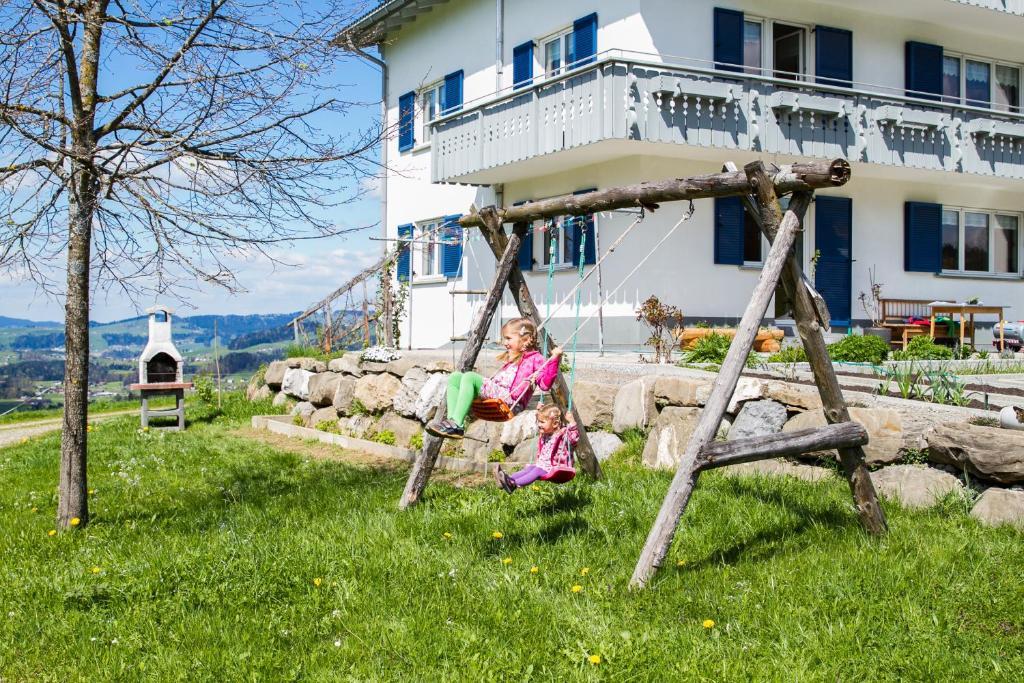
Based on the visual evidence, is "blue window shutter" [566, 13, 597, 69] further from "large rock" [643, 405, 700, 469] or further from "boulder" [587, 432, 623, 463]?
"large rock" [643, 405, 700, 469]

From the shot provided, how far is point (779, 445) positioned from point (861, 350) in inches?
243

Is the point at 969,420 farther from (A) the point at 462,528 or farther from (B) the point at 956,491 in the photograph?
(A) the point at 462,528

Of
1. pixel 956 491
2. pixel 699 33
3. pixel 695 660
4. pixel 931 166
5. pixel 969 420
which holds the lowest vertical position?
pixel 695 660

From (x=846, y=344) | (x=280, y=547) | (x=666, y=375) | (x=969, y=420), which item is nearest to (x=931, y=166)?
(x=846, y=344)

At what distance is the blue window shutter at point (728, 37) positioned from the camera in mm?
14031

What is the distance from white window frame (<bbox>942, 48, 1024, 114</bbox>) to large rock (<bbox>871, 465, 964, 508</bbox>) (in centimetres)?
1244

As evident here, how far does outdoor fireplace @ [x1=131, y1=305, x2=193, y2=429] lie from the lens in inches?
500

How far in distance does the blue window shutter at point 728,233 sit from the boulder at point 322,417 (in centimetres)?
626

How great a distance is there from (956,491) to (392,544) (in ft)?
11.3

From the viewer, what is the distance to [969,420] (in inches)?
237

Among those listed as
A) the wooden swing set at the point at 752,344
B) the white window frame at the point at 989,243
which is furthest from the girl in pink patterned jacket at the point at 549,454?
the white window frame at the point at 989,243

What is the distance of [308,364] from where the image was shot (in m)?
14.4

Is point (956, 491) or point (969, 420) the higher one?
point (969, 420)

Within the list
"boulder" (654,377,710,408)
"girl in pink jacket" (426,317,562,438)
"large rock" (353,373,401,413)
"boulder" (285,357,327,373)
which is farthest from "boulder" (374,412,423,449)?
"girl in pink jacket" (426,317,562,438)
